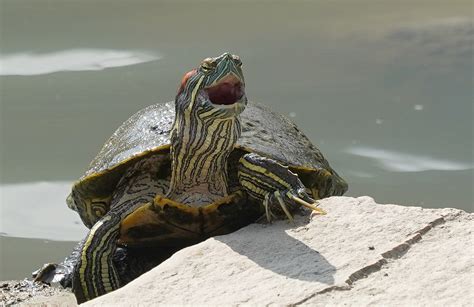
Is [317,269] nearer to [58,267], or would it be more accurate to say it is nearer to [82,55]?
[58,267]

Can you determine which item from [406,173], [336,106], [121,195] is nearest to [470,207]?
[406,173]

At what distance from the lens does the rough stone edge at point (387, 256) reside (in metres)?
2.47

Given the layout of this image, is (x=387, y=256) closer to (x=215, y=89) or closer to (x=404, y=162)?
(x=215, y=89)

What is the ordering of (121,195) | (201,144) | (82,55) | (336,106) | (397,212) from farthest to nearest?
(82,55) → (336,106) → (121,195) → (201,144) → (397,212)

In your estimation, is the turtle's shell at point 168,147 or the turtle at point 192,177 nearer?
the turtle at point 192,177

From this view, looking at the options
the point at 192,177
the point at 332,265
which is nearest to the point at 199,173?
the point at 192,177

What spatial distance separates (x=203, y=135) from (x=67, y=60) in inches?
130

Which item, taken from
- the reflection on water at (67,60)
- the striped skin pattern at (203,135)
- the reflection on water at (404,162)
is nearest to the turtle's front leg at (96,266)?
the striped skin pattern at (203,135)

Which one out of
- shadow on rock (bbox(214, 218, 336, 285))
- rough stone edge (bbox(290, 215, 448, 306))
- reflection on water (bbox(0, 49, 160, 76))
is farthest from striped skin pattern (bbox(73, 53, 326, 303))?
reflection on water (bbox(0, 49, 160, 76))

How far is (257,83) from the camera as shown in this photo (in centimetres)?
596

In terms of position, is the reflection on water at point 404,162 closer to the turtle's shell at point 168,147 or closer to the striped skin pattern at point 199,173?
the turtle's shell at point 168,147

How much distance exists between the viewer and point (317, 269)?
102 inches

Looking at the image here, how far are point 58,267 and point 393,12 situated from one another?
13.6 feet

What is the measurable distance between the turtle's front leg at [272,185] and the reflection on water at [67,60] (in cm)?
314
